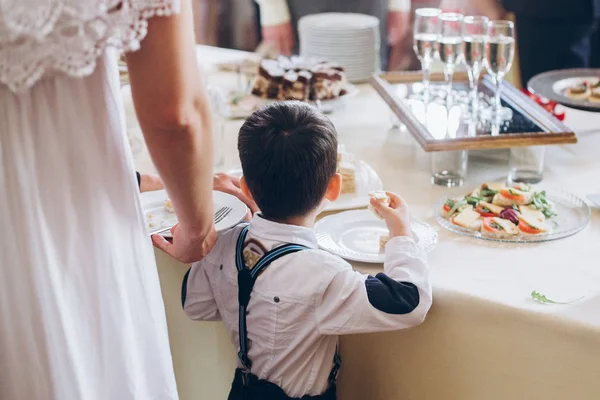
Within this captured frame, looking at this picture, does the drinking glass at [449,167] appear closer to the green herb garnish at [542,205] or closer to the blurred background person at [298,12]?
the green herb garnish at [542,205]

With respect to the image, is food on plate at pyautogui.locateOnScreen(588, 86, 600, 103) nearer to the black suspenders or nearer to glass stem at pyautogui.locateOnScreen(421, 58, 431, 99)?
glass stem at pyautogui.locateOnScreen(421, 58, 431, 99)

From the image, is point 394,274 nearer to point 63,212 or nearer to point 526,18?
point 63,212

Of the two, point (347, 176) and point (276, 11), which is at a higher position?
point (276, 11)

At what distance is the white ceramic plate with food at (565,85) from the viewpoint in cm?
207

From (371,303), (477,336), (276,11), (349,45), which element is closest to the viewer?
(371,303)

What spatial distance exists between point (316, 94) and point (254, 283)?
1123 millimetres

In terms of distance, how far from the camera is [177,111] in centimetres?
98

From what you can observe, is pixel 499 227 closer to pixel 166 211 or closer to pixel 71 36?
pixel 166 211

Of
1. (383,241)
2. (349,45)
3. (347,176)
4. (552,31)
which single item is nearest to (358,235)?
(383,241)

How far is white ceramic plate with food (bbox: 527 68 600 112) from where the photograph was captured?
81.4 inches

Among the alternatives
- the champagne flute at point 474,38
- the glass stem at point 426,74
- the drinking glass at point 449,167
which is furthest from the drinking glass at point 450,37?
the drinking glass at point 449,167

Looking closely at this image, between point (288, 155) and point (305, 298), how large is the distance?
9.5 inches

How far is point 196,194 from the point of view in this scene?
1.09 metres

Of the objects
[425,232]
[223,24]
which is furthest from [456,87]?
[223,24]
